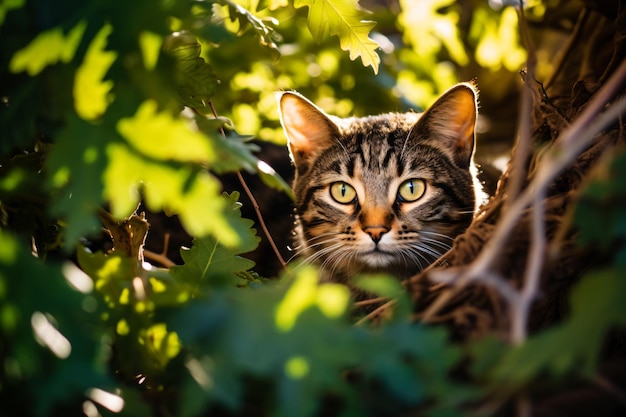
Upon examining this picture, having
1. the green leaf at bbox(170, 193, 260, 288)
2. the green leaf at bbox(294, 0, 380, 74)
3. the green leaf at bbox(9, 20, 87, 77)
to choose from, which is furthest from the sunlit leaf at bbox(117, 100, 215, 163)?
the green leaf at bbox(294, 0, 380, 74)

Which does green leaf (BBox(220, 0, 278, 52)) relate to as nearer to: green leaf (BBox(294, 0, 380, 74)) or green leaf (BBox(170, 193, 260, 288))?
green leaf (BBox(294, 0, 380, 74))

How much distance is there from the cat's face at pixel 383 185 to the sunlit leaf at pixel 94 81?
2.57 ft

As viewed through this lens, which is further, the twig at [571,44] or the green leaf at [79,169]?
the twig at [571,44]

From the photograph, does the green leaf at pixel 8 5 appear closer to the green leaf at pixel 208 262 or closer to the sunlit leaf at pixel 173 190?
the sunlit leaf at pixel 173 190

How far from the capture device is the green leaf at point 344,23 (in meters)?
1.15

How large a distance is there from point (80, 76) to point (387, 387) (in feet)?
1.68

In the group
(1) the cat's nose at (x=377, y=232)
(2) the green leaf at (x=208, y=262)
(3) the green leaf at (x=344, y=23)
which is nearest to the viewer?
(2) the green leaf at (x=208, y=262)

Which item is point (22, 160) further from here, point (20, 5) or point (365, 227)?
point (365, 227)

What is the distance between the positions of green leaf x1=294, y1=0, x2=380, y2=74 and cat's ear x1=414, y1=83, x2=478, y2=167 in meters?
0.33

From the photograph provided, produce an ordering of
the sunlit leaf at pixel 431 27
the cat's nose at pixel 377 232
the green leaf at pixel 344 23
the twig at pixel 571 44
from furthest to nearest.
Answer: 1. the sunlit leaf at pixel 431 27
2. the twig at pixel 571 44
3. the cat's nose at pixel 377 232
4. the green leaf at pixel 344 23

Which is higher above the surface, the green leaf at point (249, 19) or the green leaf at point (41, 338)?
the green leaf at point (249, 19)

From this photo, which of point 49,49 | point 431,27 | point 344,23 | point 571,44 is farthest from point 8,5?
point 431,27

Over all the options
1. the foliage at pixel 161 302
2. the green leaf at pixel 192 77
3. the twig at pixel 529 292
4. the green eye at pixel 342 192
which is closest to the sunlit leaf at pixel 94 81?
the foliage at pixel 161 302

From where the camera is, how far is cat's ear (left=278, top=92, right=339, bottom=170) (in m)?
1.50
